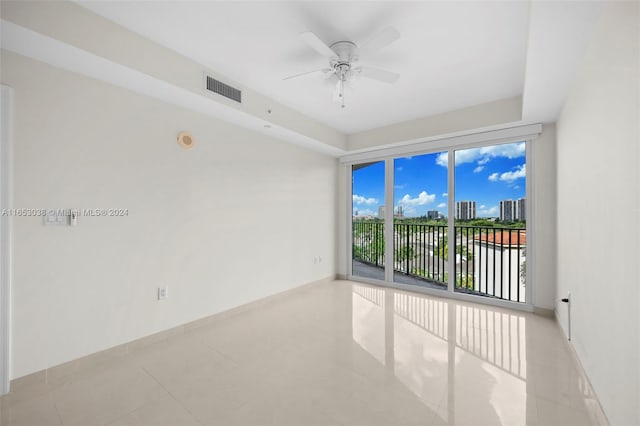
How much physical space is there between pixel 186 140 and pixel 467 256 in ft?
13.1

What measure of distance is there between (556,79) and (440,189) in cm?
201

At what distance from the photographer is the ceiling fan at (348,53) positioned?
190 cm

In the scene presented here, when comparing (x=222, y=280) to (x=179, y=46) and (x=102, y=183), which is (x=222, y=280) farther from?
(x=179, y=46)

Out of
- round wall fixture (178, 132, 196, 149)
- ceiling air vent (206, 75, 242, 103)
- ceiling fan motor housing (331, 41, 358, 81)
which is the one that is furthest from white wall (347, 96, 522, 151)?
round wall fixture (178, 132, 196, 149)

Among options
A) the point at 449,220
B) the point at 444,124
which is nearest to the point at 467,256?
the point at 449,220

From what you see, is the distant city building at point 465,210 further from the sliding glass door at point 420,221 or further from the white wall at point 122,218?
the white wall at point 122,218

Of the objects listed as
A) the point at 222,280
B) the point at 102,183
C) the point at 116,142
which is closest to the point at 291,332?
the point at 222,280

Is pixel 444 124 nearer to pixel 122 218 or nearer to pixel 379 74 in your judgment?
pixel 379 74

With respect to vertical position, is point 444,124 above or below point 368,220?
above

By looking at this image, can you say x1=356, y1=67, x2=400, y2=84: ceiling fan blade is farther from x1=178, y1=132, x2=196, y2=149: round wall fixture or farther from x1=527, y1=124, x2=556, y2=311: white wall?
x1=527, y1=124, x2=556, y2=311: white wall

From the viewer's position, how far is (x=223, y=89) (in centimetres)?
276

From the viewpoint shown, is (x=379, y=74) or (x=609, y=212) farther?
(x=379, y=74)

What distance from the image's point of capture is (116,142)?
7.83 feet

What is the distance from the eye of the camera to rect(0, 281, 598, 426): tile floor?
1671 mm
